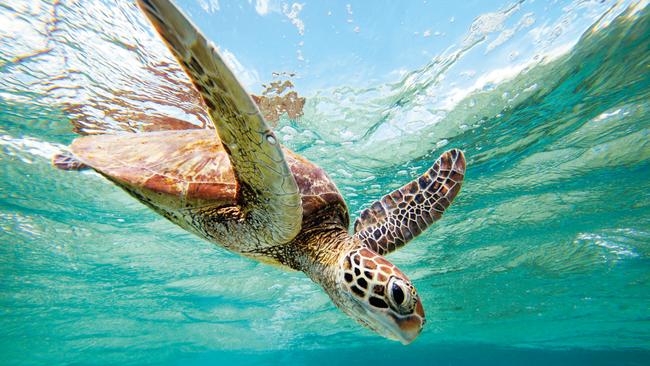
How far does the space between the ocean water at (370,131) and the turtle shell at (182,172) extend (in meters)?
2.25

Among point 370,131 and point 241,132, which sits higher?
point 370,131

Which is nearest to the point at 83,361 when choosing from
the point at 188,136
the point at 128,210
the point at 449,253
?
the point at 128,210

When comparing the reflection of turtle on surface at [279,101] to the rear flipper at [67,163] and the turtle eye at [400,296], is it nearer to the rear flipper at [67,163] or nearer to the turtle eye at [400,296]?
the rear flipper at [67,163]

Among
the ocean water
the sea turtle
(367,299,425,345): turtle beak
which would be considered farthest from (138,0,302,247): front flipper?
the ocean water

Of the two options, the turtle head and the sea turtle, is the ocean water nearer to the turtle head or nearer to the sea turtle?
the sea turtle

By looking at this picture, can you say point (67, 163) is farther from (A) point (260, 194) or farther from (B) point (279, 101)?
(B) point (279, 101)

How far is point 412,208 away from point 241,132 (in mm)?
2585

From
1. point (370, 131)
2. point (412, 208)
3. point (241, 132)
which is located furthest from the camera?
point (370, 131)

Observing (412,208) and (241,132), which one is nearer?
(241,132)

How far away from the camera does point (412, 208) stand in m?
3.81

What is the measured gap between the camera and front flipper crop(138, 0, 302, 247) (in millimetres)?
1420

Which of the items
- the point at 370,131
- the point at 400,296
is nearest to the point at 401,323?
the point at 400,296

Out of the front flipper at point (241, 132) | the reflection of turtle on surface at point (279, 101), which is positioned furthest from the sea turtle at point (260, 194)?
the reflection of turtle on surface at point (279, 101)

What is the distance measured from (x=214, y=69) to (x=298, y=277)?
14473 millimetres
